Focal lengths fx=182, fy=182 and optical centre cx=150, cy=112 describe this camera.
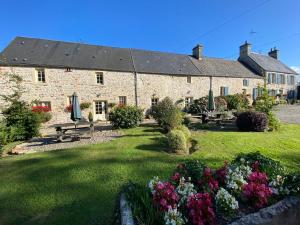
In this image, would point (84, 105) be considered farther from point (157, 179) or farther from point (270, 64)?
point (270, 64)

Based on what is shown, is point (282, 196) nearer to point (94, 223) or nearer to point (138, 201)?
point (138, 201)

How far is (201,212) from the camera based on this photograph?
7.14ft

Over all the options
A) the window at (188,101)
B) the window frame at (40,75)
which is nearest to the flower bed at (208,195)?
the window frame at (40,75)

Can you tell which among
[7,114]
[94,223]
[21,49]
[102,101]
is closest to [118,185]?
[94,223]

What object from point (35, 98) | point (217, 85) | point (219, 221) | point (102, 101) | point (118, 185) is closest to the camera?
point (219, 221)

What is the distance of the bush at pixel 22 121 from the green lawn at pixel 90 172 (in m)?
3.98

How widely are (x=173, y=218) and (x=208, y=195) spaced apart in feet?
1.78

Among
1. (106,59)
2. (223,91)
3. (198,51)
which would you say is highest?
(198,51)

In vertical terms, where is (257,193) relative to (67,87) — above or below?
below

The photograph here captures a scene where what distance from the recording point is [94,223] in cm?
295

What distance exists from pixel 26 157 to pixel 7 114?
5600 mm

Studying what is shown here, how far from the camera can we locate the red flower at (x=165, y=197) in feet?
7.62

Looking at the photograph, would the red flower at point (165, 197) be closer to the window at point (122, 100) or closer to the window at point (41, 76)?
the window at point (122, 100)

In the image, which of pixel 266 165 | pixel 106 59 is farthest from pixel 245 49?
pixel 266 165
